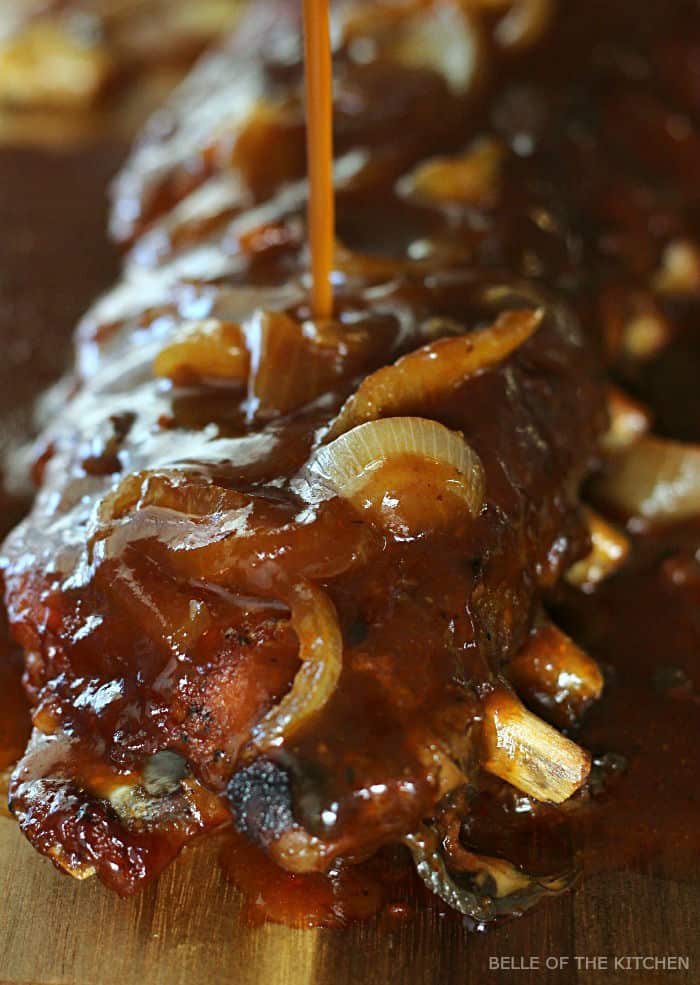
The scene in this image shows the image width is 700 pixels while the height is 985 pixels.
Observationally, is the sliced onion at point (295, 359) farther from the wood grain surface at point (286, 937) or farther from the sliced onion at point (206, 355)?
the wood grain surface at point (286, 937)

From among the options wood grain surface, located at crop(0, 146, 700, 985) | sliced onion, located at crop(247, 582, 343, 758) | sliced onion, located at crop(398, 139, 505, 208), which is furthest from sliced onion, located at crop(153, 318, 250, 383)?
wood grain surface, located at crop(0, 146, 700, 985)

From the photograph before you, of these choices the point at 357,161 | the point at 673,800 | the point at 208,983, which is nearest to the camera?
the point at 208,983

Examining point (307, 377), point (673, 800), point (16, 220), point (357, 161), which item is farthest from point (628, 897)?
point (16, 220)

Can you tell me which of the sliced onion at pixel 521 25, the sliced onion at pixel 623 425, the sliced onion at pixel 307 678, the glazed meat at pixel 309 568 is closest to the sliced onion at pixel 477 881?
the glazed meat at pixel 309 568

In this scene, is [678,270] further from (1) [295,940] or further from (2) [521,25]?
(1) [295,940]

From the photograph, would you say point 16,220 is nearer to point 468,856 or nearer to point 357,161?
point 357,161

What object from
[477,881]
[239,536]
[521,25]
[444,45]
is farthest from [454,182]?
[477,881]
